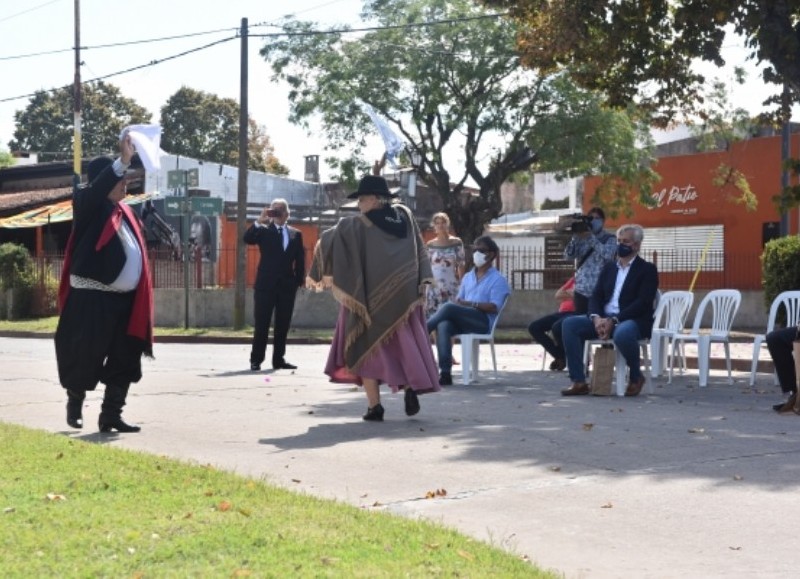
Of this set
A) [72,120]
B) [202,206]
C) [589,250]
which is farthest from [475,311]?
[72,120]

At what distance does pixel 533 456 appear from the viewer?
8469 mm

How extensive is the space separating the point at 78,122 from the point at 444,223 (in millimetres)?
24900

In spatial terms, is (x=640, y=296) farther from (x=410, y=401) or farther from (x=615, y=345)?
(x=410, y=401)

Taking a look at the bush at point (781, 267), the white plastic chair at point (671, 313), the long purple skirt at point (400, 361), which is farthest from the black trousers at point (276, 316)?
the bush at point (781, 267)

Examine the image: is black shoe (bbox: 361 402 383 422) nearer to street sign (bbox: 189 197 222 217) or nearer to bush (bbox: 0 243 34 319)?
street sign (bbox: 189 197 222 217)

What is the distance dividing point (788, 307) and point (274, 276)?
235 inches

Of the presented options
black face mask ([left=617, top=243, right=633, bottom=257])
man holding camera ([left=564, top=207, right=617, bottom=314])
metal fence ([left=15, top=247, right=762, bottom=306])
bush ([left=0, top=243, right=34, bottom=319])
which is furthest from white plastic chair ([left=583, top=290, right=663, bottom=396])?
bush ([left=0, top=243, right=34, bottom=319])

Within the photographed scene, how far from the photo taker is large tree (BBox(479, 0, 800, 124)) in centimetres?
1644

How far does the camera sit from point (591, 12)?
17.2 m

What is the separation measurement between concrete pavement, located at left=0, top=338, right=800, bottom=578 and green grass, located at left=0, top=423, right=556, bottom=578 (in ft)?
1.42

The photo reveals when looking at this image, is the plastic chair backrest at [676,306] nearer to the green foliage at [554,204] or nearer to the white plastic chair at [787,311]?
the white plastic chair at [787,311]

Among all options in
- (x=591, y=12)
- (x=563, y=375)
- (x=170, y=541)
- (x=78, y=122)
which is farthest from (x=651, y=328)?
(x=78, y=122)

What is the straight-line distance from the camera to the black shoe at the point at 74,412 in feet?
32.3

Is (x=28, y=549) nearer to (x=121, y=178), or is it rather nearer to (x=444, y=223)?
(x=121, y=178)
